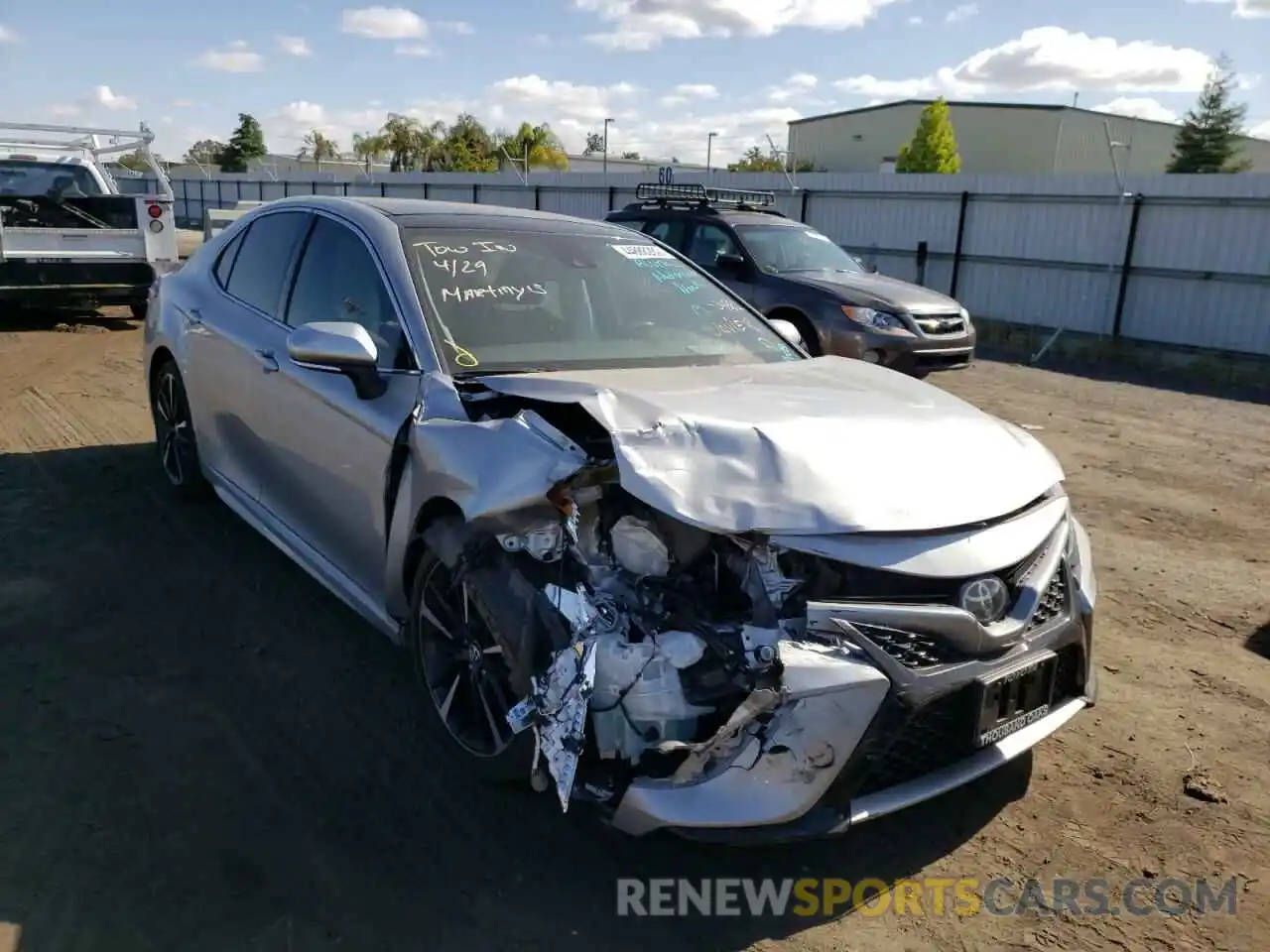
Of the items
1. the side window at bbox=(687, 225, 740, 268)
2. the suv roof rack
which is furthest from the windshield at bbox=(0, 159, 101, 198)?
the side window at bbox=(687, 225, 740, 268)

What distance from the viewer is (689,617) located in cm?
260

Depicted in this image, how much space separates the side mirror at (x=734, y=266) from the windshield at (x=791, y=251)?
132 mm

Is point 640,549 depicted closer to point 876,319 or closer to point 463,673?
point 463,673

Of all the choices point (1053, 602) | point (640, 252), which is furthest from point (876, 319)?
point (1053, 602)

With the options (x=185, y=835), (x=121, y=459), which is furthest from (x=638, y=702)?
(x=121, y=459)

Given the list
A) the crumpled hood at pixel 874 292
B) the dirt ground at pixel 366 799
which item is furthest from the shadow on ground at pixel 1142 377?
the dirt ground at pixel 366 799

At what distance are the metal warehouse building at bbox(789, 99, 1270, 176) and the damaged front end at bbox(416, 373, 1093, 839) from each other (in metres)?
69.2

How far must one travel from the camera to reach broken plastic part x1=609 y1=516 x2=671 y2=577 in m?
2.76

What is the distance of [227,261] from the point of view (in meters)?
5.15

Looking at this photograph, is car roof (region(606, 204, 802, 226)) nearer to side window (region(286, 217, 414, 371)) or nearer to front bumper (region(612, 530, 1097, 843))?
side window (region(286, 217, 414, 371))

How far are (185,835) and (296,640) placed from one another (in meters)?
1.27

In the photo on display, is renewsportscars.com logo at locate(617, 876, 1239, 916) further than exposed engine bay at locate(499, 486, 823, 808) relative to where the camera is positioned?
Yes

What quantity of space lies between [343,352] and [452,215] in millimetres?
1132

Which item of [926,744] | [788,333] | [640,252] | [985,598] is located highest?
[640,252]
